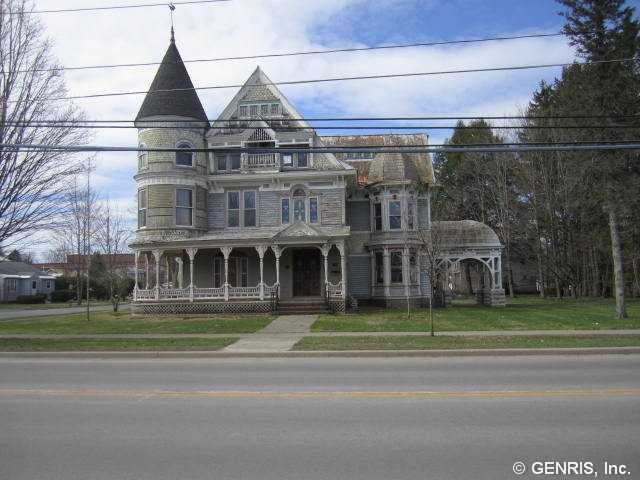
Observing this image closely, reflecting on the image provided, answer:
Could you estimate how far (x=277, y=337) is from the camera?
1720cm

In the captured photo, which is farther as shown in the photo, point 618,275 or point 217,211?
point 217,211

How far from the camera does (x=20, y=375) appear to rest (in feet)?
35.9

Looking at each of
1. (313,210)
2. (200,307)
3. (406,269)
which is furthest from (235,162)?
(406,269)

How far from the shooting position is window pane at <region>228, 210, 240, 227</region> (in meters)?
29.7

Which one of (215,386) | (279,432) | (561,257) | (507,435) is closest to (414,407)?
(507,435)

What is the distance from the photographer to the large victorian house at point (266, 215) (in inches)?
1077

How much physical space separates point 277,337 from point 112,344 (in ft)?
15.9

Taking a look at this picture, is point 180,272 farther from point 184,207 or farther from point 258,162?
point 258,162

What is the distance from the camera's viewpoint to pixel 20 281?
71.1 metres

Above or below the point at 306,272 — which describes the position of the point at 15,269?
above

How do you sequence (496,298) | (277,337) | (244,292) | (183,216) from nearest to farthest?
(277,337), (244,292), (183,216), (496,298)

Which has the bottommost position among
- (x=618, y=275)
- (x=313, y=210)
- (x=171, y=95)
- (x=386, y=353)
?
(x=386, y=353)

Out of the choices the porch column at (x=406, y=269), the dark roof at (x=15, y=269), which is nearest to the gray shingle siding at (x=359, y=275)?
the porch column at (x=406, y=269)

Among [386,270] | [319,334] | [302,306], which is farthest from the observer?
[386,270]
